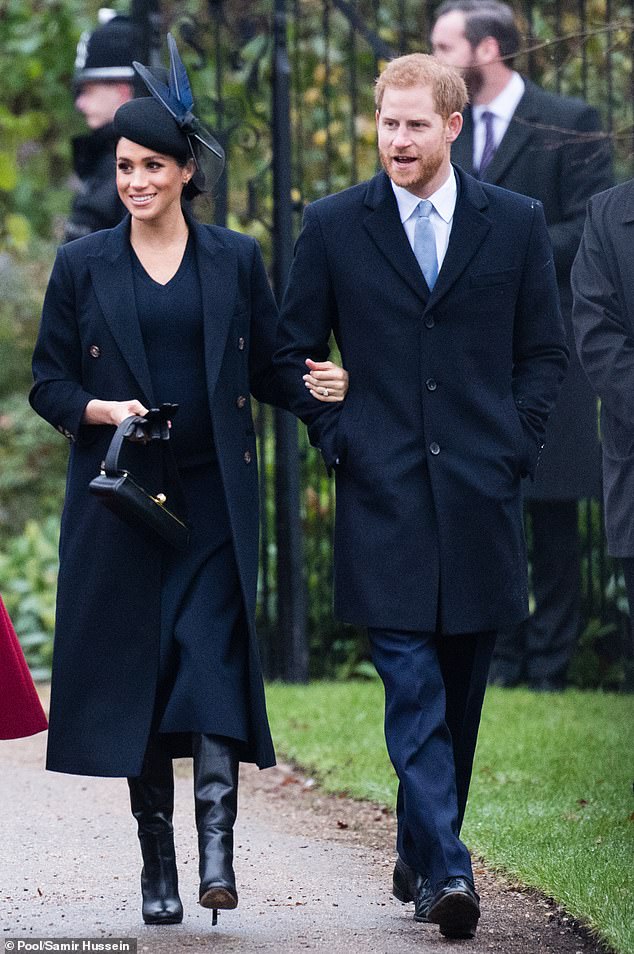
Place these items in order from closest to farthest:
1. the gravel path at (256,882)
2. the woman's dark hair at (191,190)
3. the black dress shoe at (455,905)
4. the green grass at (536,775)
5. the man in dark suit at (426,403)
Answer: the black dress shoe at (455,905) < the gravel path at (256,882) < the man in dark suit at (426,403) < the woman's dark hair at (191,190) < the green grass at (536,775)

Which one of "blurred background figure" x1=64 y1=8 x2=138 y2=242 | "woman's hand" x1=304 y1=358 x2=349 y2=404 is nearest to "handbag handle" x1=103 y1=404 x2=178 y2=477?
"woman's hand" x1=304 y1=358 x2=349 y2=404

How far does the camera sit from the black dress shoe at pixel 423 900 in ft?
14.6

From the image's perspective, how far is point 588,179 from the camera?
7.38 metres

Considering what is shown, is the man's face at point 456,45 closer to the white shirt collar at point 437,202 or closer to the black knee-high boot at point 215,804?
the white shirt collar at point 437,202

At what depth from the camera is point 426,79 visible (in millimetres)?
4426

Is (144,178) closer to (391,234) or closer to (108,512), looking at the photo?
(391,234)

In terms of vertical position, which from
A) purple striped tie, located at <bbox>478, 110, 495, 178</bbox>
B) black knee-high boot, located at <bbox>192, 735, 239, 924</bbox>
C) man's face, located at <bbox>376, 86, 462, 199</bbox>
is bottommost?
black knee-high boot, located at <bbox>192, 735, 239, 924</bbox>

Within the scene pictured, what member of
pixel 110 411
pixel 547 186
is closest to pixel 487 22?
pixel 547 186

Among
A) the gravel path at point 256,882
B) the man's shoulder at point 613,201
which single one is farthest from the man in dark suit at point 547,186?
the man's shoulder at point 613,201

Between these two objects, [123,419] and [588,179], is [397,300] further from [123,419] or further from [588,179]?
[588,179]

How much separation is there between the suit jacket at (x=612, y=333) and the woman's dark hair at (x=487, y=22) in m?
2.37

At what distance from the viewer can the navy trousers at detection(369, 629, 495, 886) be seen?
13.9 ft

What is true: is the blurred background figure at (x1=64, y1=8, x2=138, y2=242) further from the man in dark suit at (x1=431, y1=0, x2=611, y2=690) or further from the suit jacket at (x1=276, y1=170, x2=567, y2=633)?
the suit jacket at (x1=276, y1=170, x2=567, y2=633)

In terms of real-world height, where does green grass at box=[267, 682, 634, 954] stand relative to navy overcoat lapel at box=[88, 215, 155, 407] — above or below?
below
